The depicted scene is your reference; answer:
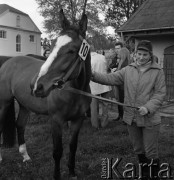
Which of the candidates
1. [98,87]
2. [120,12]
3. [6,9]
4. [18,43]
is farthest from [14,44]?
[98,87]

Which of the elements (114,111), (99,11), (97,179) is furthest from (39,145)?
(99,11)

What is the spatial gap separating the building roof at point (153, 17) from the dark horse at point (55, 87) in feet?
30.2

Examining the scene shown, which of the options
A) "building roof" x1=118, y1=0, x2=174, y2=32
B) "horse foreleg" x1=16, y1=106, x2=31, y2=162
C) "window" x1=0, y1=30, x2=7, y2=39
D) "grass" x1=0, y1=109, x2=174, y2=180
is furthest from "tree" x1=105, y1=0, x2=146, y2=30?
"horse foreleg" x1=16, y1=106, x2=31, y2=162

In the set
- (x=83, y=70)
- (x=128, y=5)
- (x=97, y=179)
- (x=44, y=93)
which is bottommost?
(x=97, y=179)

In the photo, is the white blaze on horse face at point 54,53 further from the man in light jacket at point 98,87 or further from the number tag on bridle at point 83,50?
the man in light jacket at point 98,87

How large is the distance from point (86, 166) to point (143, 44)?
2121 mm

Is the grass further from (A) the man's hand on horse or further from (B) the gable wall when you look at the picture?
(B) the gable wall

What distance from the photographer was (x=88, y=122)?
22.7 feet

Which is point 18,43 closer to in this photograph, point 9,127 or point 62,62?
point 9,127

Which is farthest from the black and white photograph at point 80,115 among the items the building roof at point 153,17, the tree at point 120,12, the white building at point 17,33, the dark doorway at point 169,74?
the white building at point 17,33

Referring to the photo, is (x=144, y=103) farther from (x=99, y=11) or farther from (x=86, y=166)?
(x=99, y=11)

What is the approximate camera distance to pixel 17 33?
44.4 m

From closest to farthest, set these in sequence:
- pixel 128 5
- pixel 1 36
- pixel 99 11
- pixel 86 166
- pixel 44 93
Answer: pixel 44 93
pixel 86 166
pixel 128 5
pixel 99 11
pixel 1 36

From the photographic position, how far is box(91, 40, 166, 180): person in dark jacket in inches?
123
